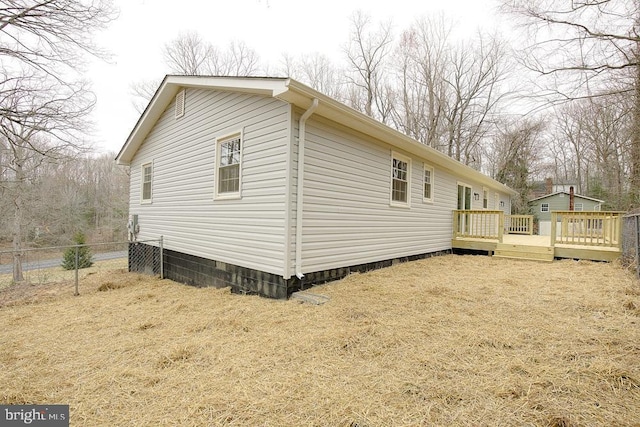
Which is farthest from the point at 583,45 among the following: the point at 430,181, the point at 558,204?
the point at 558,204

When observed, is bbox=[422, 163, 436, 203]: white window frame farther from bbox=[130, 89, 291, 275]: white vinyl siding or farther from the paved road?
the paved road

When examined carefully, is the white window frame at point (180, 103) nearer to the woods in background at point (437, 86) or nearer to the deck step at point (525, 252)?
the deck step at point (525, 252)

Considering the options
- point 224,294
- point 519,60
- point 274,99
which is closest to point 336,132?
point 274,99

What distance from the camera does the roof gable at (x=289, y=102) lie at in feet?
13.9

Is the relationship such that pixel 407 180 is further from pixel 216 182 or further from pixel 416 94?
pixel 416 94

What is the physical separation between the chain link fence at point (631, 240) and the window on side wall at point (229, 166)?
7063 mm

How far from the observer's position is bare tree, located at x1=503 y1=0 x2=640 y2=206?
7.76m

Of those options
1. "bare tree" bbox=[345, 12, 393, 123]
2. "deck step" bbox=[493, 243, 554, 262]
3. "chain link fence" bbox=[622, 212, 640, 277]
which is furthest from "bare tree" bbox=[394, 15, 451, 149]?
"chain link fence" bbox=[622, 212, 640, 277]

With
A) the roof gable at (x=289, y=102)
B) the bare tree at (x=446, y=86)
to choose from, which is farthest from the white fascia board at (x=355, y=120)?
the bare tree at (x=446, y=86)

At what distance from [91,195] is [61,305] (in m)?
23.5

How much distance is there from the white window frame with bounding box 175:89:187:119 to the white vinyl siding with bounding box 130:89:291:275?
0.15 meters

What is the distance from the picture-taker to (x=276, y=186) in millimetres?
4598

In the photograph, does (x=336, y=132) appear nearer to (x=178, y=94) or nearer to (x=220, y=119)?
Answer: (x=220, y=119)

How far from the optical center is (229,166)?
576cm
